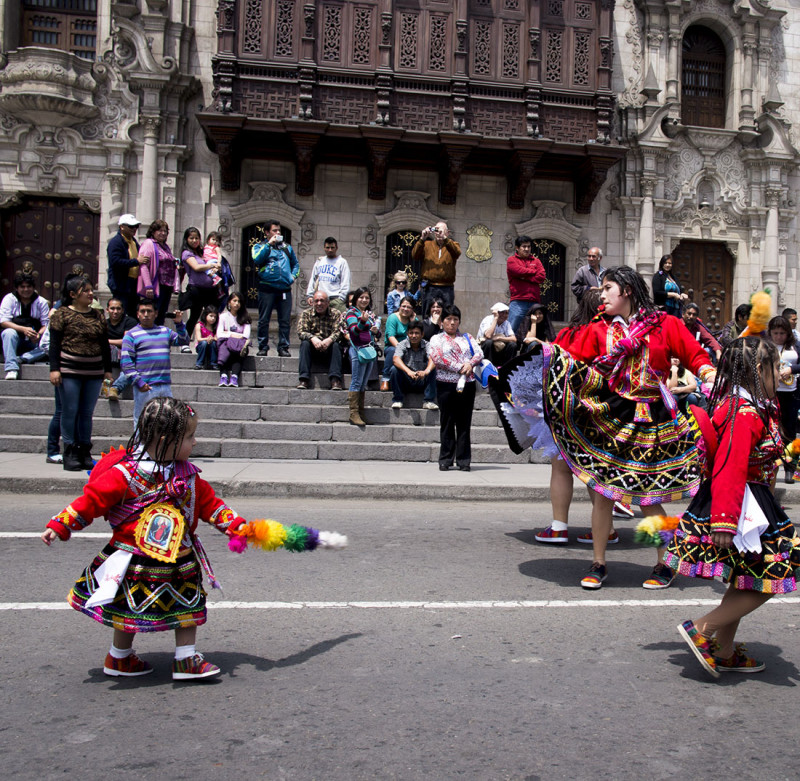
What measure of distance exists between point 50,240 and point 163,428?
16774mm

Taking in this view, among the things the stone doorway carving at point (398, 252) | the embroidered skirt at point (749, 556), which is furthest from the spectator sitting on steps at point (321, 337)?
the embroidered skirt at point (749, 556)

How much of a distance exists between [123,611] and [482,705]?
1.58 metres

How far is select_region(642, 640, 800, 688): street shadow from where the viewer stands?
147 inches

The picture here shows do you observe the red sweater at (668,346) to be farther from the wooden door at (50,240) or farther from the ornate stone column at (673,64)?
the ornate stone column at (673,64)

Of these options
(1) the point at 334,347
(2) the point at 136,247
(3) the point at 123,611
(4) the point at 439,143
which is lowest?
(3) the point at 123,611

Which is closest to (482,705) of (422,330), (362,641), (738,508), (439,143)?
(362,641)

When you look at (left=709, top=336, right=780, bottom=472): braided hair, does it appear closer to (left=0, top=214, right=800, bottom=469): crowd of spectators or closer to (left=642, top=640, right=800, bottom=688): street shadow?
(left=642, top=640, right=800, bottom=688): street shadow

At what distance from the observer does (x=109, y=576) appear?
11.4 feet

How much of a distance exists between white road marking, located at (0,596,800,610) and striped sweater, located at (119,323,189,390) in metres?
5.00

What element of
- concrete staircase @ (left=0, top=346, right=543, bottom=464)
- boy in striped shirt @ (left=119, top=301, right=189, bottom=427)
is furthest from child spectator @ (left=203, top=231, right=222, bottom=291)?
boy in striped shirt @ (left=119, top=301, right=189, bottom=427)

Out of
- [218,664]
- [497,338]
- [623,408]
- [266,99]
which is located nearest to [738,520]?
[623,408]

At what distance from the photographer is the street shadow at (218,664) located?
11.8 ft

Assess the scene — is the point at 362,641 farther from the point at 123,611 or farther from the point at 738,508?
the point at 738,508

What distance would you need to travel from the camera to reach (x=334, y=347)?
1217 centimetres
